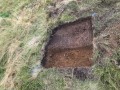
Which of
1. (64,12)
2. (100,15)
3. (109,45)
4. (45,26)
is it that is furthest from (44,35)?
(109,45)

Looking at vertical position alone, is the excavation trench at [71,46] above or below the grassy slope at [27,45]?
above

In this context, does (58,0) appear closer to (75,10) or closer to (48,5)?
(48,5)

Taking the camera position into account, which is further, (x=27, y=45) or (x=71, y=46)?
(x=27, y=45)

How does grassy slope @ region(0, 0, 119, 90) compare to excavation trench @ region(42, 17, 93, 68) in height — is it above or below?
below

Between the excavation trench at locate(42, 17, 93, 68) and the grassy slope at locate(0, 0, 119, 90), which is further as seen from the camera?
the excavation trench at locate(42, 17, 93, 68)

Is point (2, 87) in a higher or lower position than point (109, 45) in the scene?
lower
